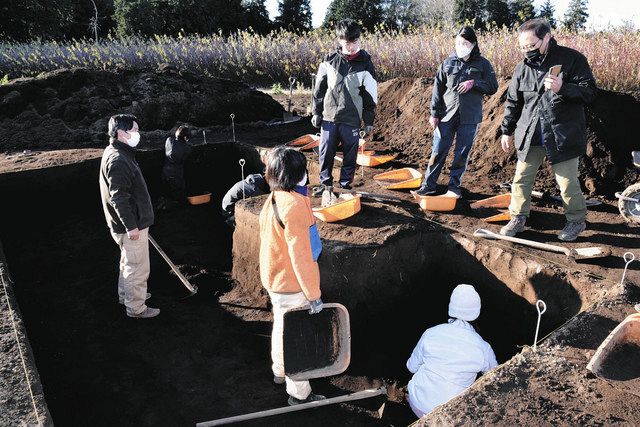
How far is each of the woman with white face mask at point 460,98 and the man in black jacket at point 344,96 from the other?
27.3 inches

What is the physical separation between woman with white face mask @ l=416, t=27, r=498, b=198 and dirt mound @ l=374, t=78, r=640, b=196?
106cm

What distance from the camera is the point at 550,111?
3.84m

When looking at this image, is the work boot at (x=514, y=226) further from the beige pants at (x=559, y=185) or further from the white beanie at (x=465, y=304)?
the white beanie at (x=465, y=304)

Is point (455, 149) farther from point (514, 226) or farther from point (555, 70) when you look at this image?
point (555, 70)

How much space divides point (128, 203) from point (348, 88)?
8.08 ft

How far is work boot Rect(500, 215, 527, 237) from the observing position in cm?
431

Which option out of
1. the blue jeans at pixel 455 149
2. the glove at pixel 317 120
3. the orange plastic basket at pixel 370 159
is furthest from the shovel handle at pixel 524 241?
the orange plastic basket at pixel 370 159

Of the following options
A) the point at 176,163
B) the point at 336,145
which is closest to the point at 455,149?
the point at 336,145

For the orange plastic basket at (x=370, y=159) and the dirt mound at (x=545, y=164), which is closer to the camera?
the dirt mound at (x=545, y=164)

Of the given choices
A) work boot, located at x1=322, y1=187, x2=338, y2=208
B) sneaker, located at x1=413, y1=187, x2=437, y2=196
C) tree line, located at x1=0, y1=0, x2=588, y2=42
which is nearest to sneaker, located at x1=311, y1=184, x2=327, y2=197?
work boot, located at x1=322, y1=187, x2=338, y2=208

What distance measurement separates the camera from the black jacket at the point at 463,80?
4.64m

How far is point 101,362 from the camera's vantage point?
12.9 feet

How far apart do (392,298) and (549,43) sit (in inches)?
97.1

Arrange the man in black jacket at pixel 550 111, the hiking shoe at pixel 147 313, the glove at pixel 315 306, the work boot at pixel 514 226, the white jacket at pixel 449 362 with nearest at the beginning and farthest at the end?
the white jacket at pixel 449 362 < the glove at pixel 315 306 < the man in black jacket at pixel 550 111 < the work boot at pixel 514 226 < the hiking shoe at pixel 147 313
